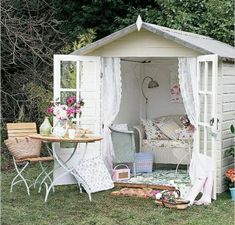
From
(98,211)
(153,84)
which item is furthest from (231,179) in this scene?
(153,84)

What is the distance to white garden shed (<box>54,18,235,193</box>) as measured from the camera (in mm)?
7273

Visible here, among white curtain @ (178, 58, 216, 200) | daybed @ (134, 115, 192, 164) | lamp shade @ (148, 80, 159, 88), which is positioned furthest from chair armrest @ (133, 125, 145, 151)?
white curtain @ (178, 58, 216, 200)

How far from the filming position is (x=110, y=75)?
326 inches

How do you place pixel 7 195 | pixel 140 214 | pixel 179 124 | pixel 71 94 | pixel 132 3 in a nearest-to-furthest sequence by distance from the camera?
1. pixel 140 214
2. pixel 7 195
3. pixel 71 94
4. pixel 179 124
5. pixel 132 3

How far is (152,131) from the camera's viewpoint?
961cm

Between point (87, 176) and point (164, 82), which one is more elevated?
point (164, 82)

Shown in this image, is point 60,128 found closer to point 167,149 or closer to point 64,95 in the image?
point 64,95

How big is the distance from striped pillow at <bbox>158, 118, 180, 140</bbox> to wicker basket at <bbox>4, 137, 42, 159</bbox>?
281 centimetres

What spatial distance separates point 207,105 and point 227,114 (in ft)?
1.80

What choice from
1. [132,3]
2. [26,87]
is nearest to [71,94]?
[26,87]

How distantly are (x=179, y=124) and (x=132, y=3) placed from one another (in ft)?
12.5

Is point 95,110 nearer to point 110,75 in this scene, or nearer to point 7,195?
point 110,75

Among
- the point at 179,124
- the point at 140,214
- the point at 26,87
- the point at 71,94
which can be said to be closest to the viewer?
the point at 140,214

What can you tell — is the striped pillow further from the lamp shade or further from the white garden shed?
the white garden shed
